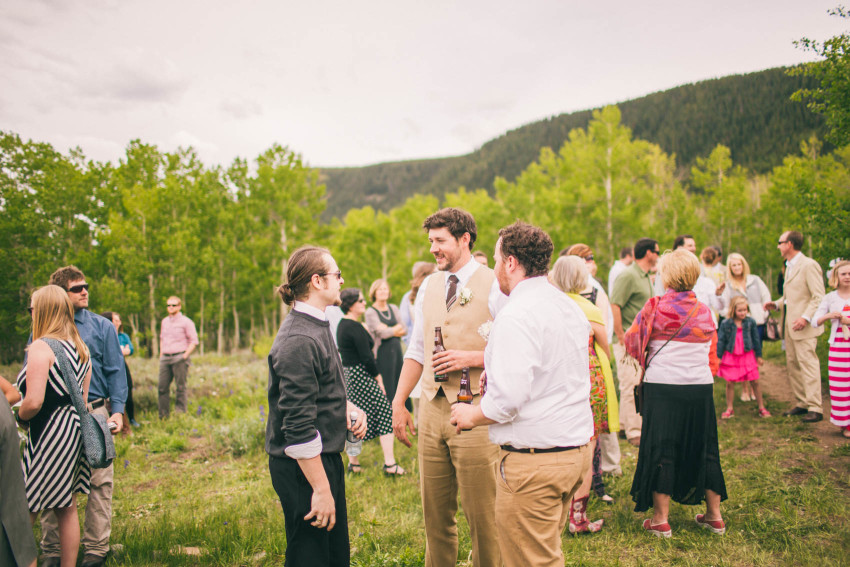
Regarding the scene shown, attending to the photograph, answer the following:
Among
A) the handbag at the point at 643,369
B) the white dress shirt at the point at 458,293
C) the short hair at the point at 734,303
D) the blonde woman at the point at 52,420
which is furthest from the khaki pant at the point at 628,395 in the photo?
the blonde woman at the point at 52,420

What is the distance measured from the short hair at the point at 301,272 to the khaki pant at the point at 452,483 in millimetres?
1051

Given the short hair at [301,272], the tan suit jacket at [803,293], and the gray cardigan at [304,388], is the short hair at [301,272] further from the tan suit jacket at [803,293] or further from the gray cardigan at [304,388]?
the tan suit jacket at [803,293]

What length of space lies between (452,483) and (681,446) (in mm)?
2102

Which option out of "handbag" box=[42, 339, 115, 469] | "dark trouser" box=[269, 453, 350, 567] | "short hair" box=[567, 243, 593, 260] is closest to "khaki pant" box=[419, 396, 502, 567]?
"dark trouser" box=[269, 453, 350, 567]

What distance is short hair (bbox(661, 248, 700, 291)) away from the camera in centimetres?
372

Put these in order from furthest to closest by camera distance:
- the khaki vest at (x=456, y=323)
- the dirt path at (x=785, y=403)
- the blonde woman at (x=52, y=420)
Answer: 1. the dirt path at (x=785, y=403)
2. the blonde woman at (x=52, y=420)
3. the khaki vest at (x=456, y=323)

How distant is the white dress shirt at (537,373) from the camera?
6.86 feet

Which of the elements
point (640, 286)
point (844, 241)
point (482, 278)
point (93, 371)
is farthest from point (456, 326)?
point (844, 241)

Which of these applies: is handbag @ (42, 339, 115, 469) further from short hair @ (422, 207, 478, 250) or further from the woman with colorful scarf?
the woman with colorful scarf

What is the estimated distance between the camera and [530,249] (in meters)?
2.31

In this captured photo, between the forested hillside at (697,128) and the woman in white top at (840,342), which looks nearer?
the woman in white top at (840,342)

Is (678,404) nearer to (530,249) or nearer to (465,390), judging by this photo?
(465,390)

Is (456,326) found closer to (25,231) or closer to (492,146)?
(25,231)

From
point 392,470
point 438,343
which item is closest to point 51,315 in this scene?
point 438,343
